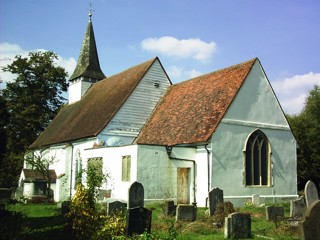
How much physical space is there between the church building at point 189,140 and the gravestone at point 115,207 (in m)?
4.76

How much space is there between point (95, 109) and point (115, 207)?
16.7 m

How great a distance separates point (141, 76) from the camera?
29.0 metres

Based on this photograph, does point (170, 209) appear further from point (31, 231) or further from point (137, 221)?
point (31, 231)

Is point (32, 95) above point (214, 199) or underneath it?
above

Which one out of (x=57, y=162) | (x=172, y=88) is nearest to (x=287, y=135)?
(x=172, y=88)

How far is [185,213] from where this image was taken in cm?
1571

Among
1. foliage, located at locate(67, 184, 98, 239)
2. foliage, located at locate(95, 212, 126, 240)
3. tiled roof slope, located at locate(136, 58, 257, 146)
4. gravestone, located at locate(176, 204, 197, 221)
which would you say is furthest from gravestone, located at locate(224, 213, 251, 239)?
tiled roof slope, located at locate(136, 58, 257, 146)

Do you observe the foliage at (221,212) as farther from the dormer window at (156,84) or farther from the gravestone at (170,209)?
the dormer window at (156,84)

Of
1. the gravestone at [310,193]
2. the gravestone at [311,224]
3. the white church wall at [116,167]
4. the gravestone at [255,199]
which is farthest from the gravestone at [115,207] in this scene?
the gravestone at [255,199]

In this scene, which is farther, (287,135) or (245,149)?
(287,135)

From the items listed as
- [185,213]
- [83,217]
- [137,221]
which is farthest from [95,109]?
[137,221]

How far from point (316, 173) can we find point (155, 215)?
2163 cm

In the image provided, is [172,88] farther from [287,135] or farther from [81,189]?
[81,189]

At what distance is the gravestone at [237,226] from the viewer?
41.0ft
